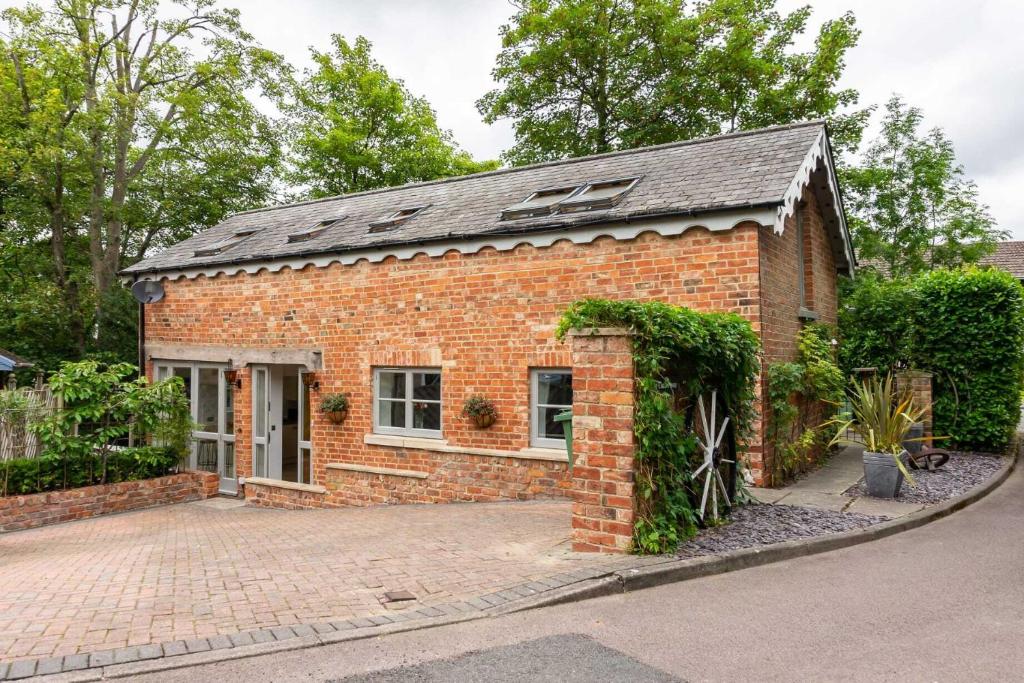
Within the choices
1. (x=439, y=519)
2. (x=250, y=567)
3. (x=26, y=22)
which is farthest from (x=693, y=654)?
(x=26, y=22)

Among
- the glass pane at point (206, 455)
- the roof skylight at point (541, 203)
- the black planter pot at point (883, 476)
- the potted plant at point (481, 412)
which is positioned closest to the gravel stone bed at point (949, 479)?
the black planter pot at point (883, 476)

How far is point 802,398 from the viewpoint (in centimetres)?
905

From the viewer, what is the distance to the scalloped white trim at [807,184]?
7270mm

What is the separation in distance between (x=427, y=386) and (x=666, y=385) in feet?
16.5

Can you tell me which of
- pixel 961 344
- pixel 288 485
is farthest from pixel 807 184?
pixel 288 485

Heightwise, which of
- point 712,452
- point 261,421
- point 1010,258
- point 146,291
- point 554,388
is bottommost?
point 261,421

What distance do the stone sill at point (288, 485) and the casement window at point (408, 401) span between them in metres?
1.34

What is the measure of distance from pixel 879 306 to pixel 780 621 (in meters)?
8.94

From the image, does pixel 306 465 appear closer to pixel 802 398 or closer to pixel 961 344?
pixel 802 398

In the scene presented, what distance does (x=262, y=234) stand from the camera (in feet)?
44.3

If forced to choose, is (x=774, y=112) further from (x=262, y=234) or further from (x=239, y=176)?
(x=239, y=176)

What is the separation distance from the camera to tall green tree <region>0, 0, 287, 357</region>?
58.2 feet

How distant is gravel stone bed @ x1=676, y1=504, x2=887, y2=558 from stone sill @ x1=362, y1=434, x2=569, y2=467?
8.23 feet

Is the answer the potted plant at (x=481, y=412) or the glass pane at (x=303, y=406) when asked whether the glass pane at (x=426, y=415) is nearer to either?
the potted plant at (x=481, y=412)
